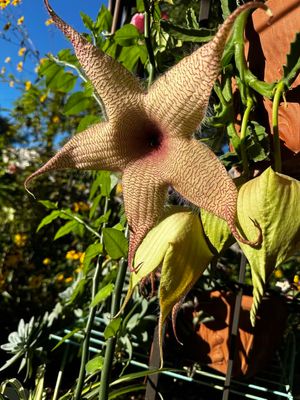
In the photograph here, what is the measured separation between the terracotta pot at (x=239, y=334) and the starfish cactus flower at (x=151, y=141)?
2.28 ft

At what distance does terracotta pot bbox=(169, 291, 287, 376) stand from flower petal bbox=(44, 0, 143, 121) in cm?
74

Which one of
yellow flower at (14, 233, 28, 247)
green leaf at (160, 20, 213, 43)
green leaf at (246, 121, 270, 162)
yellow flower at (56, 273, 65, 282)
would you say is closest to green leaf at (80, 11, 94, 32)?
green leaf at (160, 20, 213, 43)

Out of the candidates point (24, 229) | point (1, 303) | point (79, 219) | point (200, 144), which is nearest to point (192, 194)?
point (200, 144)

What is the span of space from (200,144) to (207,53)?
79mm

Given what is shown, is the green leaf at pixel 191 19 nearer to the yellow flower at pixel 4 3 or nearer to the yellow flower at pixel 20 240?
the yellow flower at pixel 4 3

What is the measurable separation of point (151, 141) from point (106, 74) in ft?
0.25

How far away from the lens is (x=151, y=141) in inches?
16.8

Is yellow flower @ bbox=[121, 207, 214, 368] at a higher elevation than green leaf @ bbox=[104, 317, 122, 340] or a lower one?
higher

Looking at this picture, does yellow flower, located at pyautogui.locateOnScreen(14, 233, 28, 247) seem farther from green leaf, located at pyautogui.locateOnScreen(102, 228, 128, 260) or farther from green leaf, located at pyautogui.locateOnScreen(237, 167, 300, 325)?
green leaf, located at pyautogui.locateOnScreen(237, 167, 300, 325)

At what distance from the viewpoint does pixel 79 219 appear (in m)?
0.97

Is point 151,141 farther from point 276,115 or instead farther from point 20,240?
point 20,240

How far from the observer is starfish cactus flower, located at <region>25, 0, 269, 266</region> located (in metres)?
0.34

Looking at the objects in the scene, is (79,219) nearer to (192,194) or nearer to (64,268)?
(192,194)

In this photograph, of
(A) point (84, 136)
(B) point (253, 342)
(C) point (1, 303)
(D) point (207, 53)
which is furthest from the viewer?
(C) point (1, 303)
